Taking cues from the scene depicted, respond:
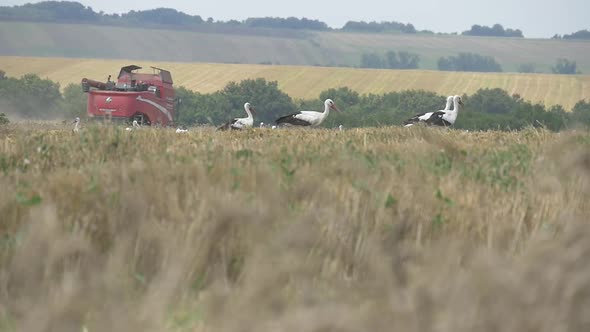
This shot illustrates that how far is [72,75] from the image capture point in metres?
152

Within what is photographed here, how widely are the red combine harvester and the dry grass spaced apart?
141 ft

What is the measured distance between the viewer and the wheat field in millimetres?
147375

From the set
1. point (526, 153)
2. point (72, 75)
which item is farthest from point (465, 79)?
point (526, 153)

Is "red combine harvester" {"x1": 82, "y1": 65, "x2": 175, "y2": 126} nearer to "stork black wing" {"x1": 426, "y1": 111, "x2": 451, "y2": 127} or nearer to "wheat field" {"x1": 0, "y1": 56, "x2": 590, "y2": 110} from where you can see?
"stork black wing" {"x1": 426, "y1": 111, "x2": 451, "y2": 127}

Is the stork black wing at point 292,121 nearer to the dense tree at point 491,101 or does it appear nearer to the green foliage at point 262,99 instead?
the green foliage at point 262,99

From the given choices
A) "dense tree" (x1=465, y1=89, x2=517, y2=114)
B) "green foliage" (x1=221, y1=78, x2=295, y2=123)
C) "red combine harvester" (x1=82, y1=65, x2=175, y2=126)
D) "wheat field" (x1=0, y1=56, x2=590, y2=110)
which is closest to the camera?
"red combine harvester" (x1=82, y1=65, x2=175, y2=126)

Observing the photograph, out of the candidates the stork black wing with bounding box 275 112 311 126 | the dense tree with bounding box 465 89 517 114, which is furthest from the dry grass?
the dense tree with bounding box 465 89 517 114

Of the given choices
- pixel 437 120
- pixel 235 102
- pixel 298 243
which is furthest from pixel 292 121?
pixel 235 102

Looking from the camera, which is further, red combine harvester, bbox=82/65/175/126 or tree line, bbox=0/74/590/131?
tree line, bbox=0/74/590/131

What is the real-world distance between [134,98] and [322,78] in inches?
4260

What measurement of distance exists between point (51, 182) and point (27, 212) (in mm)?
599

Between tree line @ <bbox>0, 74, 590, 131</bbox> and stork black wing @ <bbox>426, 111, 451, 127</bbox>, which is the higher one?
stork black wing @ <bbox>426, 111, 451, 127</bbox>

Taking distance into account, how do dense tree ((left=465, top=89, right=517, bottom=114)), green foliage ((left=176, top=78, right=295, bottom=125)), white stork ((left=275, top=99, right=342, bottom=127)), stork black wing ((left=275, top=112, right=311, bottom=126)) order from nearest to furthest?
stork black wing ((left=275, top=112, right=311, bottom=126)), white stork ((left=275, top=99, right=342, bottom=127)), green foliage ((left=176, top=78, right=295, bottom=125)), dense tree ((left=465, top=89, right=517, bottom=114))

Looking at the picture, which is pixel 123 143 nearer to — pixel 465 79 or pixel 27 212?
pixel 27 212
